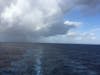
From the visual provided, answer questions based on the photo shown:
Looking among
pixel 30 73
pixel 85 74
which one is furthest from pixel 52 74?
pixel 85 74

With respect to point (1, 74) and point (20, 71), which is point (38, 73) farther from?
point (1, 74)

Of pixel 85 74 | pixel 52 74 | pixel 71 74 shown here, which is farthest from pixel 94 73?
pixel 52 74

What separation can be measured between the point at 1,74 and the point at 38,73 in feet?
38.1

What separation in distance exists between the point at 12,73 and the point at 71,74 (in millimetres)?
18910

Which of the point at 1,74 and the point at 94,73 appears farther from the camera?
the point at 94,73

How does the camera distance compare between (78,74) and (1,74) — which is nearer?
(1,74)

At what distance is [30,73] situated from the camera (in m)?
65.9

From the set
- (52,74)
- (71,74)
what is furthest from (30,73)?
(71,74)

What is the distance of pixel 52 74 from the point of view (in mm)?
64875

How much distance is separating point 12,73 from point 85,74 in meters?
23.8

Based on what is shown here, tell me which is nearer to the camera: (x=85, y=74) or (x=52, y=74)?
(x=52, y=74)

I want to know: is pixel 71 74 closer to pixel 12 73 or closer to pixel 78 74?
pixel 78 74

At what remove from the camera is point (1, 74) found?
2501 inches

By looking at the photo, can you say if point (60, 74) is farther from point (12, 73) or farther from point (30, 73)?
point (12, 73)
